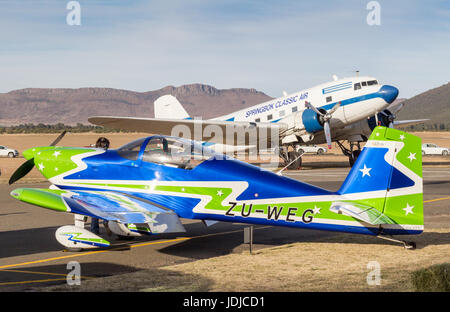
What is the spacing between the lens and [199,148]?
10.6 m

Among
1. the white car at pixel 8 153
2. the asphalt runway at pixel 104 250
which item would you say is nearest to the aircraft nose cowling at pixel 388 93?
the asphalt runway at pixel 104 250

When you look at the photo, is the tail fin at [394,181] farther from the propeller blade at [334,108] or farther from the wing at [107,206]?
the propeller blade at [334,108]

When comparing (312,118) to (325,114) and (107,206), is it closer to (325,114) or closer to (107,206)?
(325,114)

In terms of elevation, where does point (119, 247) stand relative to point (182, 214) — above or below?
below

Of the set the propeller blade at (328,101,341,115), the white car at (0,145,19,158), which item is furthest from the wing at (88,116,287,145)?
the white car at (0,145,19,158)

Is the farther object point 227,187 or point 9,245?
point 9,245

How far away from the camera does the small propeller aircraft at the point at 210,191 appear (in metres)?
9.12

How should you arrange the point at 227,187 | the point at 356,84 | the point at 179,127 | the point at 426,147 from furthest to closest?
the point at 426,147, the point at 179,127, the point at 356,84, the point at 227,187

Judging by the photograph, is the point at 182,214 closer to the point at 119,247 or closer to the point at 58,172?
the point at 119,247

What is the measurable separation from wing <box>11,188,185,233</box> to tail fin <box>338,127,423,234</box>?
360 cm

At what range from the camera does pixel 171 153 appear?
34.6 ft

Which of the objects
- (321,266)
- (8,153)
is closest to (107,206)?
(321,266)

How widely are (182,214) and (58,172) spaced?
3043mm

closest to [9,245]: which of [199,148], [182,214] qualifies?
[182,214]
